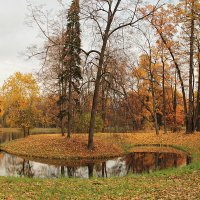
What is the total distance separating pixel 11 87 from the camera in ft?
141

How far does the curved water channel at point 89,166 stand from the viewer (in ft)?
55.3

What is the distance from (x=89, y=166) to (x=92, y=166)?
0.62 feet

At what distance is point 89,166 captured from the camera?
18812 mm

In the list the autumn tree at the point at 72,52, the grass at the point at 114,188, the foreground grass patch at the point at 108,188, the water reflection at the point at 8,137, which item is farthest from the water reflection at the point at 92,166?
the water reflection at the point at 8,137

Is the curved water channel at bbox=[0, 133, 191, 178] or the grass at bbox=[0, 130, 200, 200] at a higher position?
the grass at bbox=[0, 130, 200, 200]

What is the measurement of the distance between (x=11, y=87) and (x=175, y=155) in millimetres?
28077

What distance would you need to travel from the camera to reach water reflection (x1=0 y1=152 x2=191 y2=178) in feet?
55.1

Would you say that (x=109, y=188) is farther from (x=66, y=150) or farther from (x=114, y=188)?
(x=66, y=150)

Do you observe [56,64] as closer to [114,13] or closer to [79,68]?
[79,68]

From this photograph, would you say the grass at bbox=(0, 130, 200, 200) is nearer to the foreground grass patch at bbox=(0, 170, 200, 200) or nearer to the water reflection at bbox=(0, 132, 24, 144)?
the foreground grass patch at bbox=(0, 170, 200, 200)

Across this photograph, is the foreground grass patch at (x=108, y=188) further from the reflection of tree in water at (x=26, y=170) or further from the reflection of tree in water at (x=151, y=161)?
the reflection of tree in water at (x=151, y=161)

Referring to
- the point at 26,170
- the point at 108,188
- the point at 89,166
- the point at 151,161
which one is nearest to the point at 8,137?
the point at 26,170

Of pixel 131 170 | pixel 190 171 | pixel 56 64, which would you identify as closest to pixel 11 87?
pixel 56 64

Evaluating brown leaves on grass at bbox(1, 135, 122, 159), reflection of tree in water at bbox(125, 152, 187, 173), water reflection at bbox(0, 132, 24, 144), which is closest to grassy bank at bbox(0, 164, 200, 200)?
reflection of tree in water at bbox(125, 152, 187, 173)
